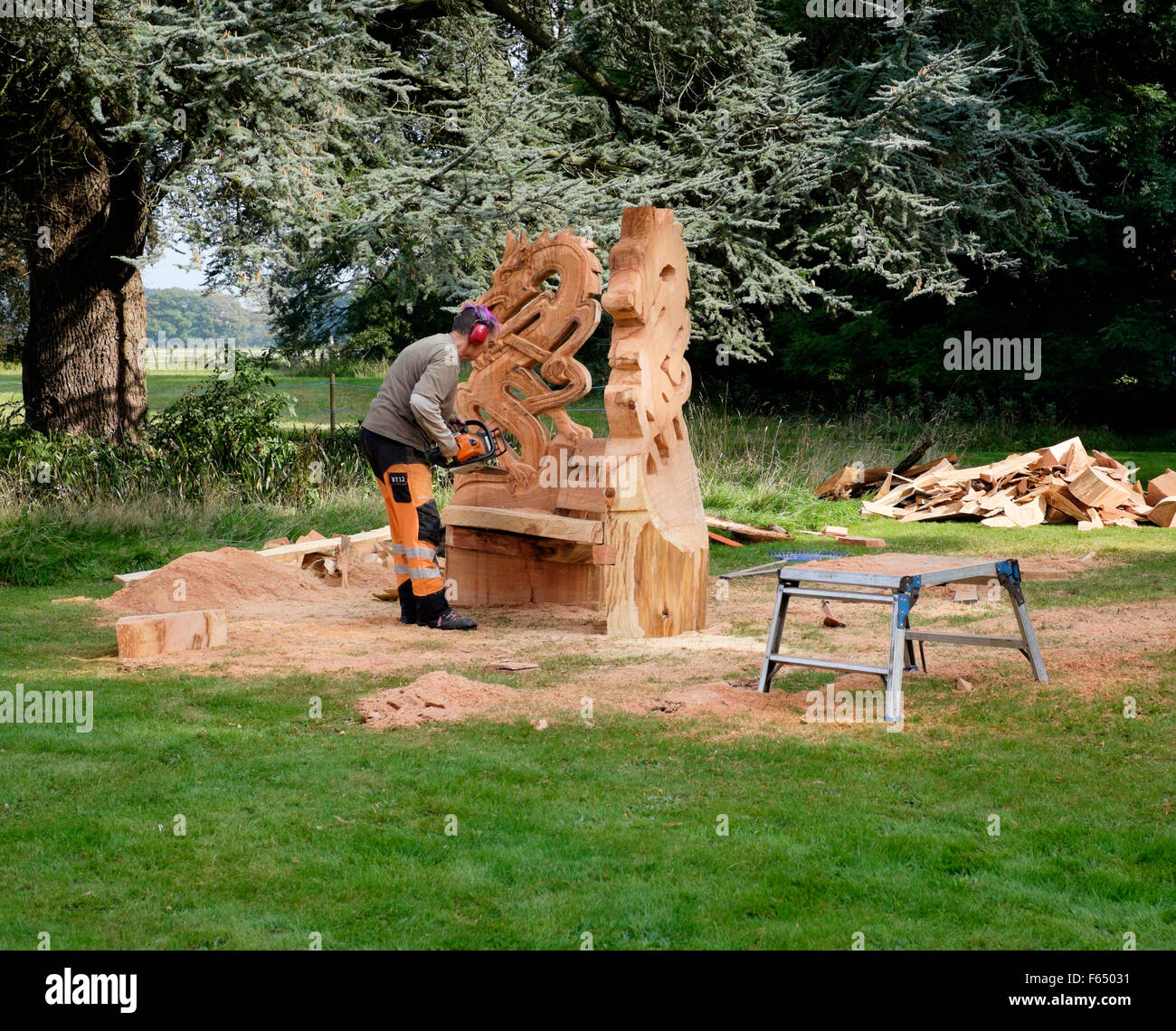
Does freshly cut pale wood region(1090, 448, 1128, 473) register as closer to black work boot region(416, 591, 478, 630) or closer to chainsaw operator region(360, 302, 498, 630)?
chainsaw operator region(360, 302, 498, 630)

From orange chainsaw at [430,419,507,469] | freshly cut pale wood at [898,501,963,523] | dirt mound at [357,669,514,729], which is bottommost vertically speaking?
dirt mound at [357,669,514,729]

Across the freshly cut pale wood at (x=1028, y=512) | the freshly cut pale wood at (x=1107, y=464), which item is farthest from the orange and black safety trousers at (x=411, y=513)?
the freshly cut pale wood at (x=1107, y=464)

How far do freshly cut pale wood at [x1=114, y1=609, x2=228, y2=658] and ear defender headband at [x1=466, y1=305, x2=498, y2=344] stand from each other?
261cm

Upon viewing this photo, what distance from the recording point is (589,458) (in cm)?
945

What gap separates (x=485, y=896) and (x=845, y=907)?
1189 mm

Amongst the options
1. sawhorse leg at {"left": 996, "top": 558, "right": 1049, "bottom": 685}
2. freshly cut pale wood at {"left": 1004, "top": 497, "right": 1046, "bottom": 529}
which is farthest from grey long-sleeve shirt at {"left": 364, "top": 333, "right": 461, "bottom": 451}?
freshly cut pale wood at {"left": 1004, "top": 497, "right": 1046, "bottom": 529}

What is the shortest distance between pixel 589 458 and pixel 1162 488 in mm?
8026

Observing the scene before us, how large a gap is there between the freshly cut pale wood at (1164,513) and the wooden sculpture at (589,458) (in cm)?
748

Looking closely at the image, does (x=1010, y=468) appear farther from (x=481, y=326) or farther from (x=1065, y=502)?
(x=481, y=326)

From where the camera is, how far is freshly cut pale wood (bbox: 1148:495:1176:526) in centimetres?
1349

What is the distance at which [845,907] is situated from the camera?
3.92 meters

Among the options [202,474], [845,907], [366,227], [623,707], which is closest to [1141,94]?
[366,227]
